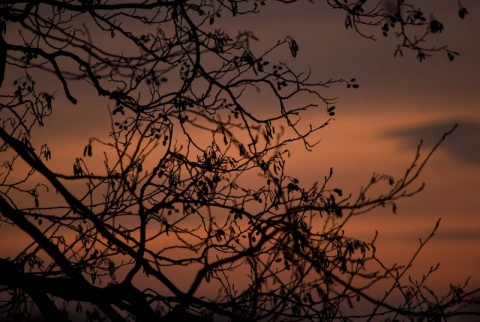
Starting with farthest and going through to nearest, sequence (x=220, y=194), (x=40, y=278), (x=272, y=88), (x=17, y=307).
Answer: (x=272, y=88)
(x=220, y=194)
(x=17, y=307)
(x=40, y=278)

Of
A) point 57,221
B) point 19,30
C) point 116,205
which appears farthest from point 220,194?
point 19,30

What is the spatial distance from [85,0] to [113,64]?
2.28 feet

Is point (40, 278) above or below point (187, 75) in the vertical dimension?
below

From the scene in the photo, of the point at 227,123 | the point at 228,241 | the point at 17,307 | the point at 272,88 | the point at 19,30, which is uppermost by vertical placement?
the point at 19,30

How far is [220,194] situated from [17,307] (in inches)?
86.9

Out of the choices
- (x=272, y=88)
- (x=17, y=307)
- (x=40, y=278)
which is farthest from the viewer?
(x=272, y=88)

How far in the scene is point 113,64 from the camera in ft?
25.1

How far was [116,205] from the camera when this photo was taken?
7168 millimetres

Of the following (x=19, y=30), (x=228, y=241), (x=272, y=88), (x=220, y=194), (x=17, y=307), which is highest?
(x=19, y=30)

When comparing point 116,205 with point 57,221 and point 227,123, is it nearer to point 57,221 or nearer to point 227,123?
point 57,221

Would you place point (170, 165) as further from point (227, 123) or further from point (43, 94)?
point (43, 94)

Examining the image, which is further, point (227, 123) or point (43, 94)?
point (43, 94)

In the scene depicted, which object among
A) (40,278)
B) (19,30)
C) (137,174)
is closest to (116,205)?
(137,174)

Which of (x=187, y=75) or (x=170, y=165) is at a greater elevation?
(x=187, y=75)
